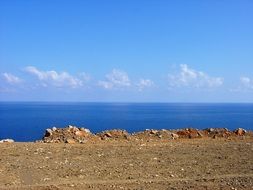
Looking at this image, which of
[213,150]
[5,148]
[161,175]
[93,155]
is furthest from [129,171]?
[5,148]

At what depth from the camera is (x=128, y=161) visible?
1955cm

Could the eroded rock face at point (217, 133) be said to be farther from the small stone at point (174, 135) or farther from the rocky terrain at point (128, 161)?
the small stone at point (174, 135)

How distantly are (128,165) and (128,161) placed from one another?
907 mm

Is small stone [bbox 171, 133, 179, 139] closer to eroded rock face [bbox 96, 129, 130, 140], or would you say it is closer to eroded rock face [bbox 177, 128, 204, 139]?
eroded rock face [bbox 177, 128, 204, 139]

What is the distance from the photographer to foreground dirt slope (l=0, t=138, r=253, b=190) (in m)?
15.8

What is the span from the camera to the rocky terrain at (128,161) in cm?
1586

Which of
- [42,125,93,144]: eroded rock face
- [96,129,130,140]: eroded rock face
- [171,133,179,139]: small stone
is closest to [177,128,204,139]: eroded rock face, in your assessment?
[171,133,179,139]: small stone

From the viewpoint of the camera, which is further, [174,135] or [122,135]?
[174,135]

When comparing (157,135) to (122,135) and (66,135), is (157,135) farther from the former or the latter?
(66,135)

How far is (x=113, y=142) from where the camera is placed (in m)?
25.5

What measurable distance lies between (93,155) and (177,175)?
17.3 feet

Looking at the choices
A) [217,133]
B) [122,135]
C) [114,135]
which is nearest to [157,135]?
[122,135]

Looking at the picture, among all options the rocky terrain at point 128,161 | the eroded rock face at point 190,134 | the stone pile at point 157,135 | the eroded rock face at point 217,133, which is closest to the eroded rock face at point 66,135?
the rocky terrain at point 128,161

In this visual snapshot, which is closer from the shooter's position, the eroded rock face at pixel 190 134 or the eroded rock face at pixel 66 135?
the eroded rock face at pixel 66 135
